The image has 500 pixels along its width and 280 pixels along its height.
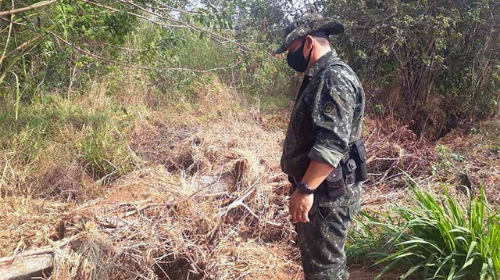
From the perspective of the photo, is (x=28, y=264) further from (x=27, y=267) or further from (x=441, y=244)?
(x=441, y=244)

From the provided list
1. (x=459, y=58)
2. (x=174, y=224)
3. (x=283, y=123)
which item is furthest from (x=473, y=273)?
(x=459, y=58)

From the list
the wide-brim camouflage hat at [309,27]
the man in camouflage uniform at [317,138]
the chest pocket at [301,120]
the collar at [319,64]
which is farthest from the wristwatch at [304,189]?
the wide-brim camouflage hat at [309,27]

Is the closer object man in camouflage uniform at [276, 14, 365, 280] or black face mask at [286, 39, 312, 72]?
man in camouflage uniform at [276, 14, 365, 280]

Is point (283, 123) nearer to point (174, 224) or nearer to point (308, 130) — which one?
point (174, 224)

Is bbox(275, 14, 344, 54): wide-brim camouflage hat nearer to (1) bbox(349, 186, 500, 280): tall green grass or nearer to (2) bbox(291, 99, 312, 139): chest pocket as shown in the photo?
(2) bbox(291, 99, 312, 139): chest pocket

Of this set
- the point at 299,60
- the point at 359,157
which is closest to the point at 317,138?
the point at 359,157

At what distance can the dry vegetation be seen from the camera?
283 cm

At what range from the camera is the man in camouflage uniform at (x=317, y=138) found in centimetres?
183

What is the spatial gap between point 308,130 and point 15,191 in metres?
2.88

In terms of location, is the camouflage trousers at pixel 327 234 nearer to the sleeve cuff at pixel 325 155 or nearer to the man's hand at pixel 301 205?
the man's hand at pixel 301 205

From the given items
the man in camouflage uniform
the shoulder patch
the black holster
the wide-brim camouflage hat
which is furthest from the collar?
the black holster

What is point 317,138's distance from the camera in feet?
5.91

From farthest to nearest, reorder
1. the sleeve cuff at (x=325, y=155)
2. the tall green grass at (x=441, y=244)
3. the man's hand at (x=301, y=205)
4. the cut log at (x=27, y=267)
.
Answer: the cut log at (x=27, y=267)
the tall green grass at (x=441, y=244)
the man's hand at (x=301, y=205)
the sleeve cuff at (x=325, y=155)

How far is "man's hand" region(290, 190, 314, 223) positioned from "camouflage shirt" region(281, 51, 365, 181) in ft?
0.57
